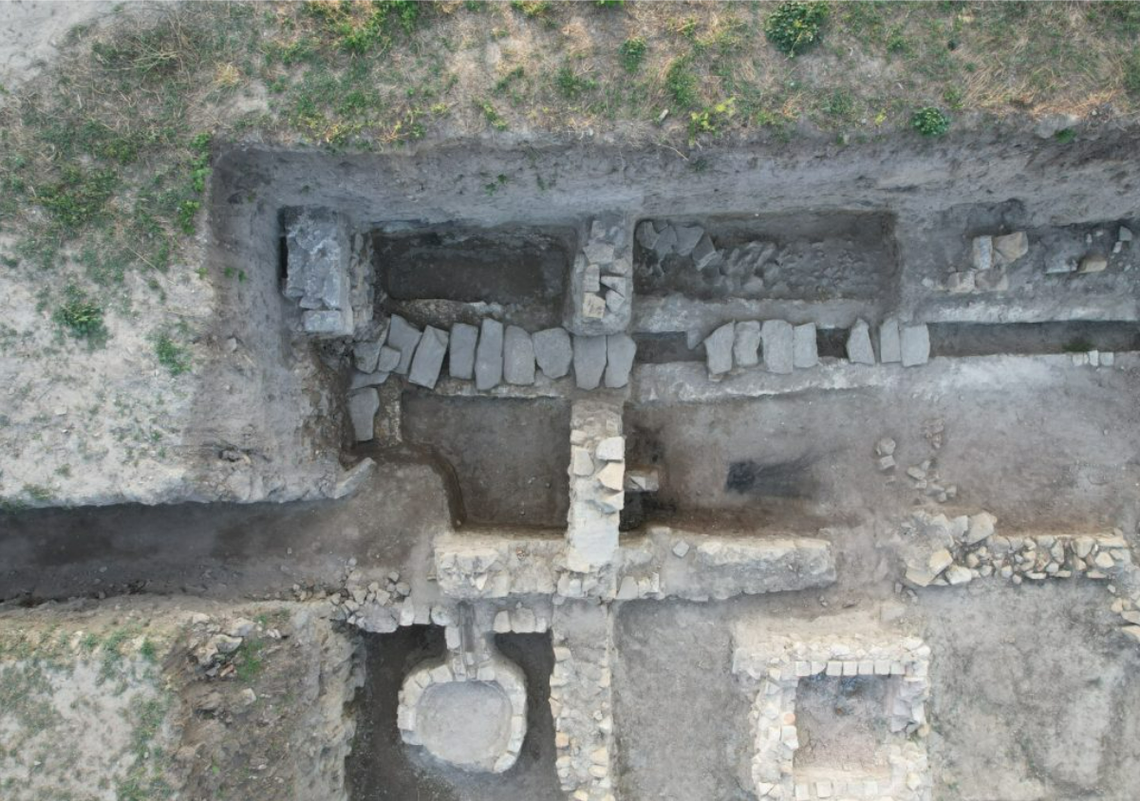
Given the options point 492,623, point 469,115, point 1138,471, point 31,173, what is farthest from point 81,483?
point 1138,471

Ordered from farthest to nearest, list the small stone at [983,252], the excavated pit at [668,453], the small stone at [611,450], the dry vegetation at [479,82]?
the small stone at [983,252] < the small stone at [611,450] < the excavated pit at [668,453] < the dry vegetation at [479,82]

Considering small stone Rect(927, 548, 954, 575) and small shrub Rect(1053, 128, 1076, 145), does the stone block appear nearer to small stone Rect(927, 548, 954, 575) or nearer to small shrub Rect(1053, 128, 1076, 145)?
small shrub Rect(1053, 128, 1076, 145)

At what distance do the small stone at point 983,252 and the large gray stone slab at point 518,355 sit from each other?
506 centimetres

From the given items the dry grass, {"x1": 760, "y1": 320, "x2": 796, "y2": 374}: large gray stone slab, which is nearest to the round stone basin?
{"x1": 760, "y1": 320, "x2": 796, "y2": 374}: large gray stone slab

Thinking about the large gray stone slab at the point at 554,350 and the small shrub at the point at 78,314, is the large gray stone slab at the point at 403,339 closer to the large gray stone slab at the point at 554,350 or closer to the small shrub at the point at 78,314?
the large gray stone slab at the point at 554,350

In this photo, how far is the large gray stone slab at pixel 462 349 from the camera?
8820 millimetres

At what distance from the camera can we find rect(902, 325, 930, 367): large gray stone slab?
8.68 meters

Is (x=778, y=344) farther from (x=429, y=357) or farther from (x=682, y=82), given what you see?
(x=429, y=357)

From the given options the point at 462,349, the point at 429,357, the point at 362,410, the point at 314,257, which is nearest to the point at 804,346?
the point at 462,349

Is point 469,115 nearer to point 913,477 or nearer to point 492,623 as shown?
point 492,623

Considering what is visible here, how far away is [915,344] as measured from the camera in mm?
8688

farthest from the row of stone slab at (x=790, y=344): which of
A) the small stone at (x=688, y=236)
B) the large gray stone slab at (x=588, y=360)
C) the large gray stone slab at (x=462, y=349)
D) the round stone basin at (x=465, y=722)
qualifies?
the round stone basin at (x=465, y=722)

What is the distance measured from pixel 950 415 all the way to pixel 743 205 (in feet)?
11.9

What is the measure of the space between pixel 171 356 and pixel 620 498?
443 cm
